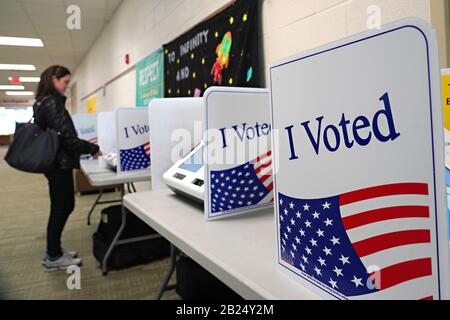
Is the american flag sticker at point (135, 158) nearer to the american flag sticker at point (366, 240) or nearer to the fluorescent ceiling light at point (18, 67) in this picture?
the american flag sticker at point (366, 240)

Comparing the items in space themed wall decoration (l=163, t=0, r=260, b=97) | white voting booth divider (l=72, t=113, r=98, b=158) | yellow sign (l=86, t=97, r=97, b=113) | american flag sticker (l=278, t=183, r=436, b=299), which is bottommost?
american flag sticker (l=278, t=183, r=436, b=299)

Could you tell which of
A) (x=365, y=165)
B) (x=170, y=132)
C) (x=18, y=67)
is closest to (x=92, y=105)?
(x=18, y=67)

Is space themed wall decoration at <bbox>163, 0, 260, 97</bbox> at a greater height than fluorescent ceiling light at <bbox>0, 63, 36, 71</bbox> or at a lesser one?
lesser

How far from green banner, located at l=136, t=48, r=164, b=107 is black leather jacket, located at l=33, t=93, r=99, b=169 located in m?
1.33

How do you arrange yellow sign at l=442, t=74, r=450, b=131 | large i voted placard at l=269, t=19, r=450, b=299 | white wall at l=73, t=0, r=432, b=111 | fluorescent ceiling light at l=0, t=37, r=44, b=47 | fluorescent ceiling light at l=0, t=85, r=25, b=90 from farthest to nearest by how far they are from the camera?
fluorescent ceiling light at l=0, t=85, r=25, b=90 → fluorescent ceiling light at l=0, t=37, r=44, b=47 → white wall at l=73, t=0, r=432, b=111 → yellow sign at l=442, t=74, r=450, b=131 → large i voted placard at l=269, t=19, r=450, b=299

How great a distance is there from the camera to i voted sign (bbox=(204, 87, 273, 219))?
0.90m

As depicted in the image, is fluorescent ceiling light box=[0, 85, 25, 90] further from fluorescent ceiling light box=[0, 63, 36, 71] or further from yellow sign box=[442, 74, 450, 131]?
yellow sign box=[442, 74, 450, 131]

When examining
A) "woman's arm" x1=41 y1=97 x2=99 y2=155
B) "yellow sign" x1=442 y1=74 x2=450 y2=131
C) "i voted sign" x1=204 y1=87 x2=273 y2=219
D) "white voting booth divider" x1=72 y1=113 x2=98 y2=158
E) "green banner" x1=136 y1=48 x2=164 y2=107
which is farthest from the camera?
"white voting booth divider" x1=72 y1=113 x2=98 y2=158

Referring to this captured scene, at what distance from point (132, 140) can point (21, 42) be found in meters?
6.06

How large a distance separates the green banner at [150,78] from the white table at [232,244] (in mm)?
2330

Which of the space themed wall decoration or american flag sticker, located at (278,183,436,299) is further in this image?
the space themed wall decoration

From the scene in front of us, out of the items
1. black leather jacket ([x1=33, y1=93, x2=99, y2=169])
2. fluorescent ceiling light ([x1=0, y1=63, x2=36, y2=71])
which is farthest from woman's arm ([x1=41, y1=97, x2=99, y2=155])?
fluorescent ceiling light ([x1=0, y1=63, x2=36, y2=71])

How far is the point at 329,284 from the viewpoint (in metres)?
→ 0.52
